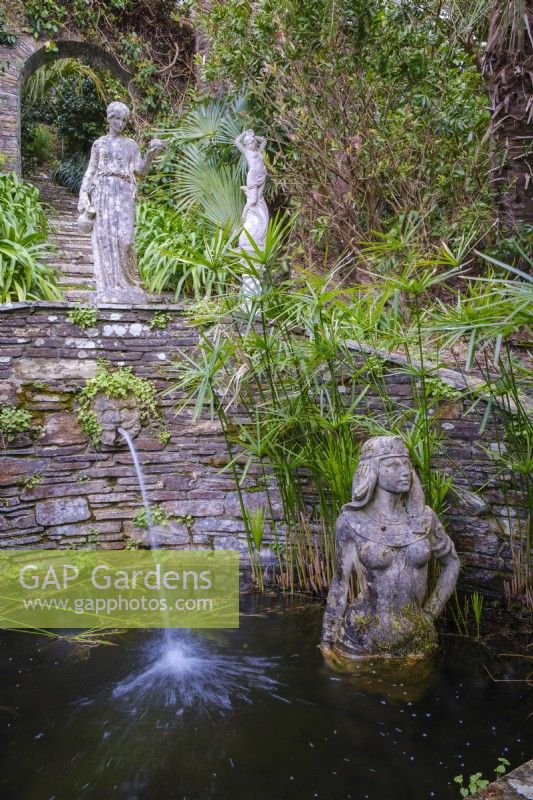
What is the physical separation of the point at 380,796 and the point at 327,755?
10.7 inches

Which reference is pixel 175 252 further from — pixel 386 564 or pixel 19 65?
pixel 19 65

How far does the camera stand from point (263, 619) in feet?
11.9

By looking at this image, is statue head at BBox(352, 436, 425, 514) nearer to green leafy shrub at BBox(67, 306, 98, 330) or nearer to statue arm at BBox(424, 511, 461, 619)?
statue arm at BBox(424, 511, 461, 619)

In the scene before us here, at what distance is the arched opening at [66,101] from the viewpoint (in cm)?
1075

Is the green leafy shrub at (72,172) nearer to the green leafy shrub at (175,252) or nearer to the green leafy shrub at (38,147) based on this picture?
the green leafy shrub at (38,147)

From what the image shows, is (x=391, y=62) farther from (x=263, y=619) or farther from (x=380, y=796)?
(x=380, y=796)

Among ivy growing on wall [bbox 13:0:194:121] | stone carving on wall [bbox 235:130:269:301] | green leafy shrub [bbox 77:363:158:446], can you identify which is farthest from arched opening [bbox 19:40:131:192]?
green leafy shrub [bbox 77:363:158:446]

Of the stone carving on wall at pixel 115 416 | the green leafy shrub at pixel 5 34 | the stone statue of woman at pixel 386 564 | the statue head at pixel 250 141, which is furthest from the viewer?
the green leafy shrub at pixel 5 34

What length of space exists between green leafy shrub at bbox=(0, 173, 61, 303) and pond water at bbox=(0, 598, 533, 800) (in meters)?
3.30

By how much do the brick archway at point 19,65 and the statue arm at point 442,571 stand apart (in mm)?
8693

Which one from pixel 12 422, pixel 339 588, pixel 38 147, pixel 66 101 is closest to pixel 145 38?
pixel 66 101

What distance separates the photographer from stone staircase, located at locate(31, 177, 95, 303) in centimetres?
672

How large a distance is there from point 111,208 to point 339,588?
13.1ft

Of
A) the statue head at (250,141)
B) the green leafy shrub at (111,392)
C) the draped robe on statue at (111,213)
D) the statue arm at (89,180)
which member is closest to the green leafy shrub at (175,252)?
the draped robe on statue at (111,213)
